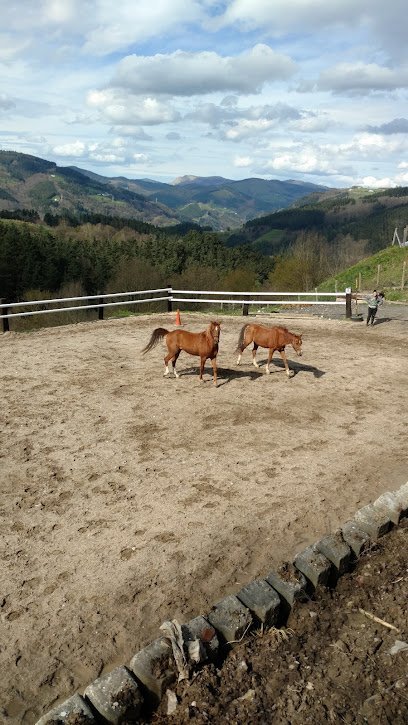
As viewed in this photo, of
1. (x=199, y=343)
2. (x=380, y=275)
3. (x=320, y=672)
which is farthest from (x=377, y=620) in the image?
(x=380, y=275)

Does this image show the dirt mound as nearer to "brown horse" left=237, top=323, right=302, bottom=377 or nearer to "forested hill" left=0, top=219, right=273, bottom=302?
"brown horse" left=237, top=323, right=302, bottom=377

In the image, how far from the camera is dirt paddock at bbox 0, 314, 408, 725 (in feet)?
12.2

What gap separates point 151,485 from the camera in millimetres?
5707

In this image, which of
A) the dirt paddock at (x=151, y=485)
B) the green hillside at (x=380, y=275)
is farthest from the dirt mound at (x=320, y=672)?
the green hillside at (x=380, y=275)

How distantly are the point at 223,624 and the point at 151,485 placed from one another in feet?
7.59

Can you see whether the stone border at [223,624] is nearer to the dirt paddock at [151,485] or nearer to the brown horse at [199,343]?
the dirt paddock at [151,485]

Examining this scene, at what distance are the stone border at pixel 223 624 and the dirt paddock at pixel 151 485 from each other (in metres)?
0.26

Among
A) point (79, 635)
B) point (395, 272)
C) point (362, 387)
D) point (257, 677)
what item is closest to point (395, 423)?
point (362, 387)

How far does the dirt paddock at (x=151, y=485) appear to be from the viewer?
373 cm

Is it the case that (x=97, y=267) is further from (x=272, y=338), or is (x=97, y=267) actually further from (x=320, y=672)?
(x=320, y=672)

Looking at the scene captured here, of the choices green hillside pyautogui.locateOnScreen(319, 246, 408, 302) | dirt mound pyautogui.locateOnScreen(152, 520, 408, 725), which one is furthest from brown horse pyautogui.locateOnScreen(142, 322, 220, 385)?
green hillside pyautogui.locateOnScreen(319, 246, 408, 302)

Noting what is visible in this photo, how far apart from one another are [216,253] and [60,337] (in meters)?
70.5

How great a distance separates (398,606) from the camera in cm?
385

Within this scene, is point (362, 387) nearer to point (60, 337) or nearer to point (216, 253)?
point (60, 337)
